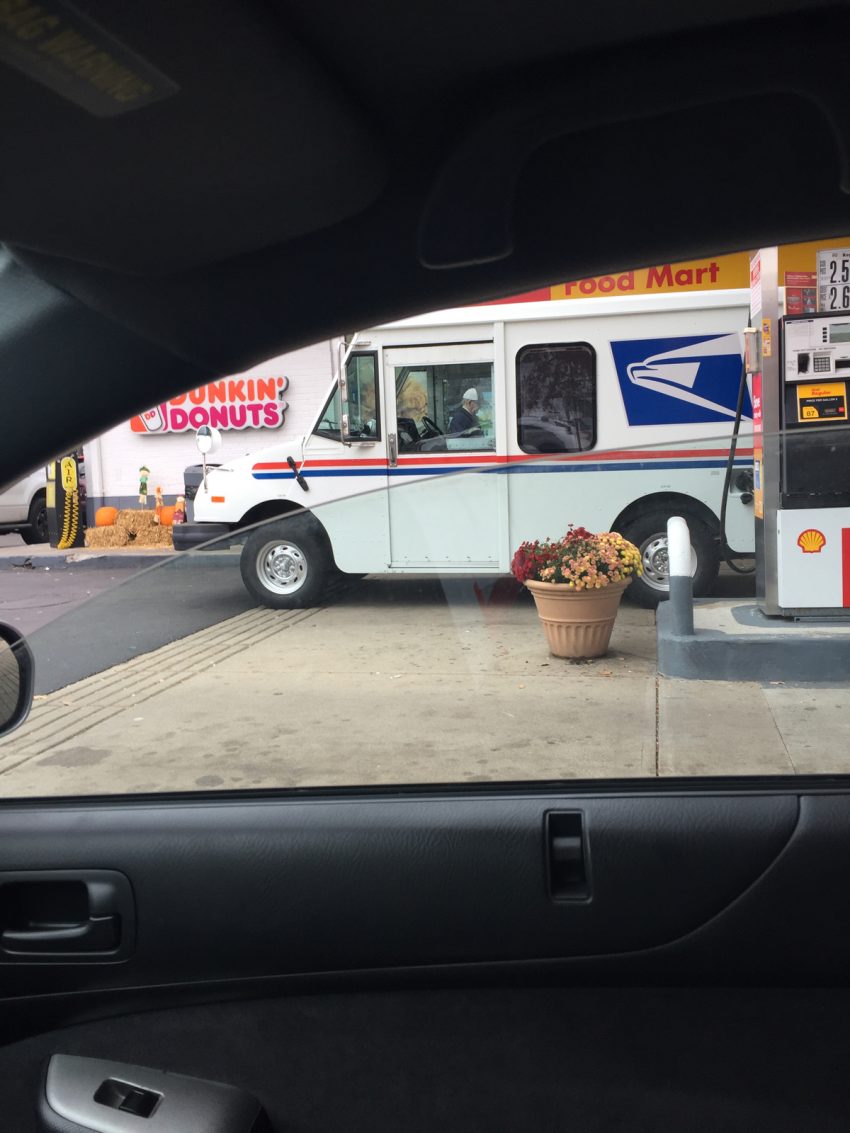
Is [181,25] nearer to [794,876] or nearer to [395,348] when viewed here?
[794,876]

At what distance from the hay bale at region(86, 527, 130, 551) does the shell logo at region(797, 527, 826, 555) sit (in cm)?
1142

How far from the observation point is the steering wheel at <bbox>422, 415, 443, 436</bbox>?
7527 millimetres

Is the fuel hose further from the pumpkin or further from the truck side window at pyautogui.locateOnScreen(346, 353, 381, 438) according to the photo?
the pumpkin

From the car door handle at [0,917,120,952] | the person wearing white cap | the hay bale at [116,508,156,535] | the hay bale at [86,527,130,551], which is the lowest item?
the car door handle at [0,917,120,952]

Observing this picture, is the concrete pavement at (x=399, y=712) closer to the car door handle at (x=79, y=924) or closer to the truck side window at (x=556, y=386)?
the car door handle at (x=79, y=924)

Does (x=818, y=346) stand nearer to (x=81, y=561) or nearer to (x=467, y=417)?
(x=467, y=417)

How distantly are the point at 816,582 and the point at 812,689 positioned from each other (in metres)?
0.40

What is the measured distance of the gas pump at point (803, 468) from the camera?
2.30 meters

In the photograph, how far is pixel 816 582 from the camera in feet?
8.00

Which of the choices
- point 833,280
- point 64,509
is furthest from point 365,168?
point 64,509

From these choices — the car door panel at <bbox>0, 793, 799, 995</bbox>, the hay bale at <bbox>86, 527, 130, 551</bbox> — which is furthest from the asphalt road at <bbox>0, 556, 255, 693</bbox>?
the hay bale at <bbox>86, 527, 130, 551</bbox>

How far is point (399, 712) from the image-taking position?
2193 mm

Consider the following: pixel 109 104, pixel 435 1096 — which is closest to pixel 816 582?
pixel 435 1096

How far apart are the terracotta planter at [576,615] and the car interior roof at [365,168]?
2.04 feet
